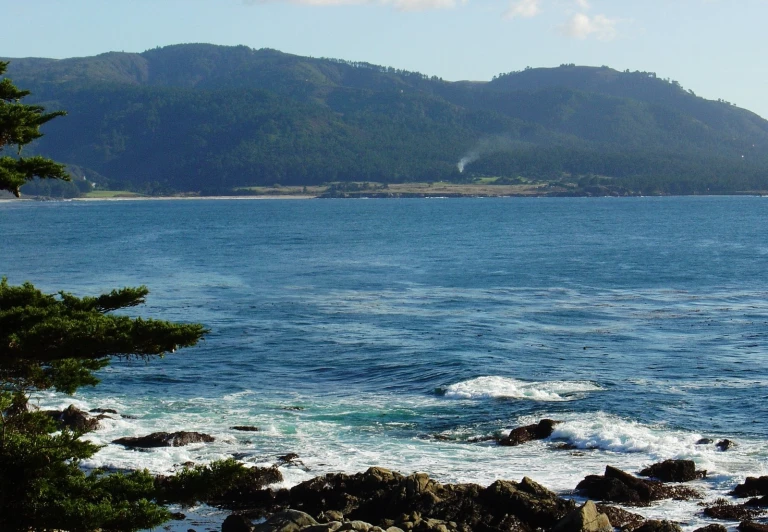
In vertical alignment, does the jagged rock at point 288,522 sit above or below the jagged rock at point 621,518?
above

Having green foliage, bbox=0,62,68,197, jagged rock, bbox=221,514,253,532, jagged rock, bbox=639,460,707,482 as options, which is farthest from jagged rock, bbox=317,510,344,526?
green foliage, bbox=0,62,68,197

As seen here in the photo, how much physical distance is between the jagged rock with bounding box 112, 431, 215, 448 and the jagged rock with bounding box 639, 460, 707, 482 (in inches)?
483

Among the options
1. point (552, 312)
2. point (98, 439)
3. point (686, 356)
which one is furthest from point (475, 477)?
point (552, 312)

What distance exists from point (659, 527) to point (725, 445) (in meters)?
8.32

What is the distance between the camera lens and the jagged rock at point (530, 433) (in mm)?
28219

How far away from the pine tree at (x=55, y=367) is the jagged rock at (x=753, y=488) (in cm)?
1465

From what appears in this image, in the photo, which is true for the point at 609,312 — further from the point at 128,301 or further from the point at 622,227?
the point at 622,227

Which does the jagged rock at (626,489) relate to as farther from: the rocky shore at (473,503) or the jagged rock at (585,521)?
the jagged rock at (585,521)

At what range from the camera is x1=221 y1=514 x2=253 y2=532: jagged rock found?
20.9 meters

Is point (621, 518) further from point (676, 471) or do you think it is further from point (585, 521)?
point (676, 471)

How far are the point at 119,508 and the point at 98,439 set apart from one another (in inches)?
620

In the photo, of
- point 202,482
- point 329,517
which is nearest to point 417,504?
point 329,517

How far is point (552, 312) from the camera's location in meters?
53.9

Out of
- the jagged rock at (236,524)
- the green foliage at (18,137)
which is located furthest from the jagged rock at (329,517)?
the green foliage at (18,137)
